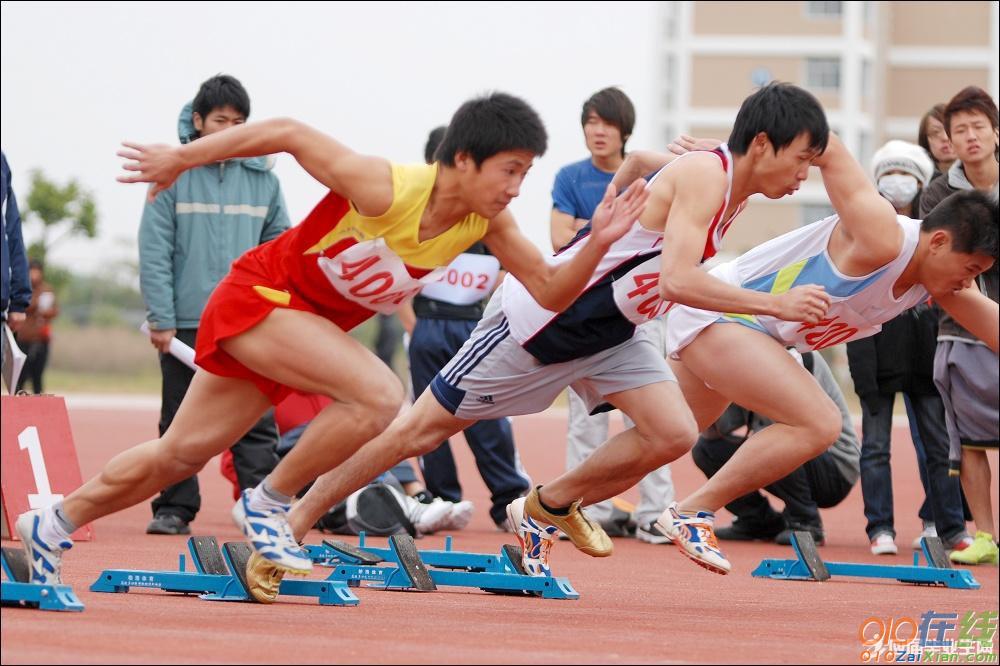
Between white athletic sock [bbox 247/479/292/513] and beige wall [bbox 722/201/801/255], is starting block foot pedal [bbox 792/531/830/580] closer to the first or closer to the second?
white athletic sock [bbox 247/479/292/513]

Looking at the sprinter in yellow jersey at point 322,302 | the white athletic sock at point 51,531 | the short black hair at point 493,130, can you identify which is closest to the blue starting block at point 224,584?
the sprinter in yellow jersey at point 322,302

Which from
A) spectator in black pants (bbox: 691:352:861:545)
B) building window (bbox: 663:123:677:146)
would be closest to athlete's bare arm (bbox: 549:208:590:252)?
spectator in black pants (bbox: 691:352:861:545)

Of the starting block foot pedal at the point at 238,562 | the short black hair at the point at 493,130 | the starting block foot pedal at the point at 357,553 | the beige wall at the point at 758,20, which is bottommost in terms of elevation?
the starting block foot pedal at the point at 357,553

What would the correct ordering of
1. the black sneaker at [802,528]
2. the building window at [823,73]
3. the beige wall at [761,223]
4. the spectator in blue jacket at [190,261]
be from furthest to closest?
the building window at [823,73] → the beige wall at [761,223] → the black sneaker at [802,528] → the spectator in blue jacket at [190,261]

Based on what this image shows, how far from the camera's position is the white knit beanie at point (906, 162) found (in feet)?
31.9

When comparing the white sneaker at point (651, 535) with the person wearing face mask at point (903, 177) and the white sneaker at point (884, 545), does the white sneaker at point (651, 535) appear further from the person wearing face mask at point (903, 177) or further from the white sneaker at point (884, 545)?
the person wearing face mask at point (903, 177)

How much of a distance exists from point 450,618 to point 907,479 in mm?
10905

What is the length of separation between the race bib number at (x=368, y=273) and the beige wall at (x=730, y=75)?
6352 centimetres

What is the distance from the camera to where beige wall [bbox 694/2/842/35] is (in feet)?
224

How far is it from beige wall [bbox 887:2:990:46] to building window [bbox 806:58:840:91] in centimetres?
515

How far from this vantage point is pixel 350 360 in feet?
19.1

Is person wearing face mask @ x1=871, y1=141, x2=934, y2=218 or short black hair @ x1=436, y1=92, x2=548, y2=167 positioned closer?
short black hair @ x1=436, y1=92, x2=548, y2=167

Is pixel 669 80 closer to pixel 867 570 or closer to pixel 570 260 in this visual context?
pixel 867 570

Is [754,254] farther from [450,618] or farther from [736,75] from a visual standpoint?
[736,75]
